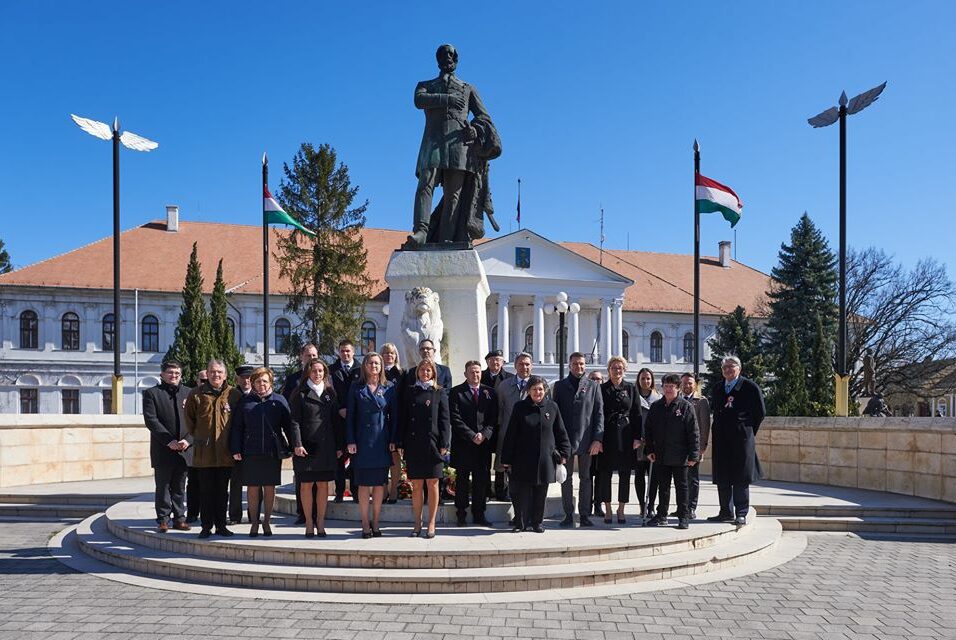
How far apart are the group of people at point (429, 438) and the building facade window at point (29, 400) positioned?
142 ft

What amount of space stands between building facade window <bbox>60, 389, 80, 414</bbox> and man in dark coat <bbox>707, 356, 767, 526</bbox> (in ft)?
149

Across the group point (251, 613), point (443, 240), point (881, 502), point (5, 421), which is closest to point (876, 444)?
point (881, 502)

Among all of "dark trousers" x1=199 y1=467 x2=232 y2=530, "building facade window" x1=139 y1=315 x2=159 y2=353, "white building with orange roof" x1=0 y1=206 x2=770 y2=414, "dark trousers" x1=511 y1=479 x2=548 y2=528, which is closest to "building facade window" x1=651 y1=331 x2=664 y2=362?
"white building with orange roof" x1=0 y1=206 x2=770 y2=414

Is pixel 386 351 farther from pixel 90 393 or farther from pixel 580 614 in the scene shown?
pixel 90 393

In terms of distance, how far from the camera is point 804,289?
145 ft

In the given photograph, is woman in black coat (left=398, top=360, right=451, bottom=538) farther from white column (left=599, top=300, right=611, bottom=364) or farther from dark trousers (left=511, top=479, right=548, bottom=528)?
white column (left=599, top=300, right=611, bottom=364)

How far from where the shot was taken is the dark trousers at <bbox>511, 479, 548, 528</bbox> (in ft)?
25.9

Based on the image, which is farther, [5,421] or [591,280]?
[591,280]

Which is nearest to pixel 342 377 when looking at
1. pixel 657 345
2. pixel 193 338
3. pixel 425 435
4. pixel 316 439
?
pixel 316 439

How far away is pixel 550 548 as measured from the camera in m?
7.09

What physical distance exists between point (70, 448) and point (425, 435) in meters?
9.77

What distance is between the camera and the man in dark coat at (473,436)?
25.9 ft

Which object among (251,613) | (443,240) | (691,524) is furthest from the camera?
(443,240)

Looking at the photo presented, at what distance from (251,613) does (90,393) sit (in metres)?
45.8
